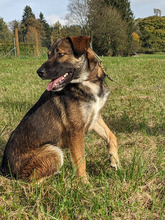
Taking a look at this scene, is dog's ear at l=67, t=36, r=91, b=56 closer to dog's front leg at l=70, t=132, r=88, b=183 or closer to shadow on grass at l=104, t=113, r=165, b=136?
dog's front leg at l=70, t=132, r=88, b=183

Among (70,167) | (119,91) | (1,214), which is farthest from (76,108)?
(119,91)

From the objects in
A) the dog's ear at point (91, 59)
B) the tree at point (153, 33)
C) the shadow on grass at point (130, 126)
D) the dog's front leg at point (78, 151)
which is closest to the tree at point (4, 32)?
the tree at point (153, 33)

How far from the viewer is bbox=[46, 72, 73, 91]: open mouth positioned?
2521 mm

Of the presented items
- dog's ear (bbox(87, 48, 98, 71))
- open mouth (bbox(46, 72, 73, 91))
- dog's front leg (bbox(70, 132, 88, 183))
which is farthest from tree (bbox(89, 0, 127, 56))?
dog's front leg (bbox(70, 132, 88, 183))

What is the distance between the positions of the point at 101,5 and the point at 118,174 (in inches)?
1761

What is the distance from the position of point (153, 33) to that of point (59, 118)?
8165 cm

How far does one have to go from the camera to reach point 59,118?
259 centimetres

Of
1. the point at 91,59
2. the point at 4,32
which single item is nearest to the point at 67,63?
the point at 91,59

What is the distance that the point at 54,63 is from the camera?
102 inches

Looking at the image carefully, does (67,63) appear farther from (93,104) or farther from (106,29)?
(106,29)

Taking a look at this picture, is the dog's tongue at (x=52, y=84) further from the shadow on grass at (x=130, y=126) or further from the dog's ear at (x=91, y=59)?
the shadow on grass at (x=130, y=126)

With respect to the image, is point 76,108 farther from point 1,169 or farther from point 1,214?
point 1,214

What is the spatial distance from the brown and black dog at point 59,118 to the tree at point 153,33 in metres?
67.1

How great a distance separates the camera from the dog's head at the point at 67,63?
2.54 meters
